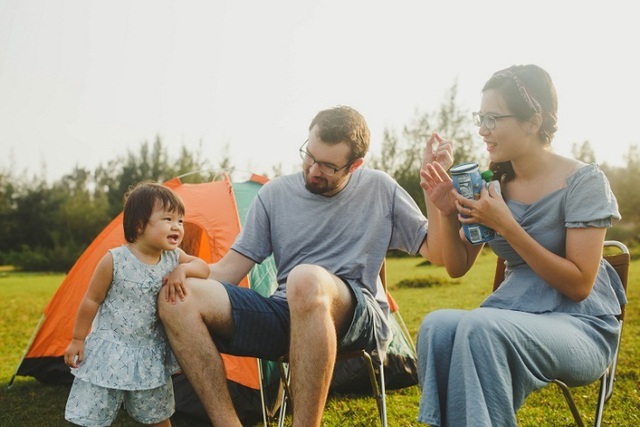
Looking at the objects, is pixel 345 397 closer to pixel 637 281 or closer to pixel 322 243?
pixel 322 243

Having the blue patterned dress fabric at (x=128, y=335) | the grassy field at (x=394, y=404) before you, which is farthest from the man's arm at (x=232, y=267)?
the grassy field at (x=394, y=404)

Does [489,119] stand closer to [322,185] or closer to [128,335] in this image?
[322,185]

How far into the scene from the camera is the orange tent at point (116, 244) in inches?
155

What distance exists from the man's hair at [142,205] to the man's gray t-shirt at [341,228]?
0.40m

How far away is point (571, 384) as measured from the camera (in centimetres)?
200

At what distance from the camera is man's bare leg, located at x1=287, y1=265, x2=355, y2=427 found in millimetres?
2059

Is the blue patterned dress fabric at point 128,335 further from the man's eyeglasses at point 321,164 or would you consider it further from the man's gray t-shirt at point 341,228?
the man's eyeglasses at point 321,164

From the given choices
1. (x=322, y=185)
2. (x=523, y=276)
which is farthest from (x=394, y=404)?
Answer: (x=523, y=276)

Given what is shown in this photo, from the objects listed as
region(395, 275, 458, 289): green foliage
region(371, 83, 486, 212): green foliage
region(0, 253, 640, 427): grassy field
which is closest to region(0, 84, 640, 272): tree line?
region(371, 83, 486, 212): green foliage

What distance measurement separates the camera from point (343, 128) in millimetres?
Result: 2600

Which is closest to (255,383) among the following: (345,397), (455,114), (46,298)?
(345,397)

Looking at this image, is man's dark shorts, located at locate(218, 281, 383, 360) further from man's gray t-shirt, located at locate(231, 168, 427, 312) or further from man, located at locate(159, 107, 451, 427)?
man's gray t-shirt, located at locate(231, 168, 427, 312)

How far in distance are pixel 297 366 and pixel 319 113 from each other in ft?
3.58

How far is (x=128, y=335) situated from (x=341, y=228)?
3.23ft
